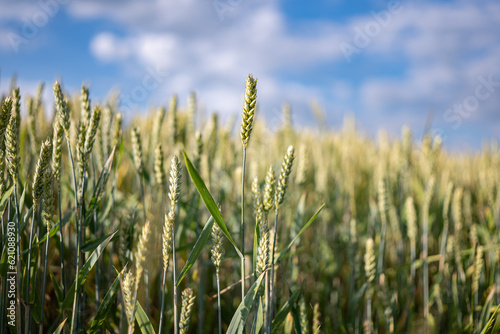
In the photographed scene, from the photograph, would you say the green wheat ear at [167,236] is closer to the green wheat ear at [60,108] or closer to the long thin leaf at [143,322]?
the long thin leaf at [143,322]

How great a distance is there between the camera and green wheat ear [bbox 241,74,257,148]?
75cm

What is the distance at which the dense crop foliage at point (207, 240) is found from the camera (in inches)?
32.9

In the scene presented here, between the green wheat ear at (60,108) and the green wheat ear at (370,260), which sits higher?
the green wheat ear at (60,108)

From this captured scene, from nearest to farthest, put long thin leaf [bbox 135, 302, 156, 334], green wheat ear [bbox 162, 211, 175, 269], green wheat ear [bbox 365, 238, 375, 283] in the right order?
green wheat ear [bbox 162, 211, 175, 269], long thin leaf [bbox 135, 302, 156, 334], green wheat ear [bbox 365, 238, 375, 283]

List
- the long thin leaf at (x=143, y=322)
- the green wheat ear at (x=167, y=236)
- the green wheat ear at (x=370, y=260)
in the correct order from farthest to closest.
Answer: the green wheat ear at (x=370, y=260)
the long thin leaf at (x=143, y=322)
the green wheat ear at (x=167, y=236)

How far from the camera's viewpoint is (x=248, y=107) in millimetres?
766

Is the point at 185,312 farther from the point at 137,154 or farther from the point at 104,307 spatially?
the point at 137,154

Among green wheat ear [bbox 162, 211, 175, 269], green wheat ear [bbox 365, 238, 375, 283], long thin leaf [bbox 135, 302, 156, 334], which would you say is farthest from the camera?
green wheat ear [bbox 365, 238, 375, 283]

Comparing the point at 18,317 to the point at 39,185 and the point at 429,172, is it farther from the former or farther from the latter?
the point at 429,172

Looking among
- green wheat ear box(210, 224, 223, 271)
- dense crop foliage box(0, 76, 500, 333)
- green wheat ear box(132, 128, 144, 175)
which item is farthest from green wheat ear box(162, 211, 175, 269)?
green wheat ear box(132, 128, 144, 175)

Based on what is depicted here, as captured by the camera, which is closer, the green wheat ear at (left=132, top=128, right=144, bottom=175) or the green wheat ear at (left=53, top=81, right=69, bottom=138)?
the green wheat ear at (left=53, top=81, right=69, bottom=138)

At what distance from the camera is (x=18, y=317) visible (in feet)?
2.88

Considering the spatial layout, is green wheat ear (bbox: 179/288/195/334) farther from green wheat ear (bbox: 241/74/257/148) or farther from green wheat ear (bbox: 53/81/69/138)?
green wheat ear (bbox: 53/81/69/138)

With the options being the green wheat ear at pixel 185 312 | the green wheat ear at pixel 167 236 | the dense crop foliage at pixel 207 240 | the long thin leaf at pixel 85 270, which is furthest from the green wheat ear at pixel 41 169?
the green wheat ear at pixel 185 312
